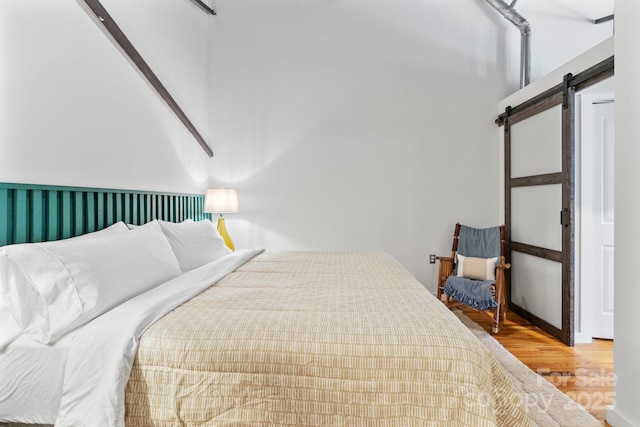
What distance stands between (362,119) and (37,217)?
3.02m

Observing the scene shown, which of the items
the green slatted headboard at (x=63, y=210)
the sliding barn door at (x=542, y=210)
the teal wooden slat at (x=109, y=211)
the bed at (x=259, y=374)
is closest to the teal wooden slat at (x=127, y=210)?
the green slatted headboard at (x=63, y=210)

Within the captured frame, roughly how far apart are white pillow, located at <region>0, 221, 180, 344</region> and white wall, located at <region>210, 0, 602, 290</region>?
94.7 inches

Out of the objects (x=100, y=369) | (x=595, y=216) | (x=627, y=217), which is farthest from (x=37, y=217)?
(x=595, y=216)

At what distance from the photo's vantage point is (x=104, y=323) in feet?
4.14

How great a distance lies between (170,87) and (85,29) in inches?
42.9

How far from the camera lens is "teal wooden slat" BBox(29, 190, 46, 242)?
1608 millimetres

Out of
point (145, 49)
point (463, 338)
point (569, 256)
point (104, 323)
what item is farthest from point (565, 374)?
point (145, 49)

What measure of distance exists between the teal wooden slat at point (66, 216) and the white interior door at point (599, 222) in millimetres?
3391

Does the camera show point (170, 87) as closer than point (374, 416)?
No

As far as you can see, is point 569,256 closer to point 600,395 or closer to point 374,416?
point 600,395

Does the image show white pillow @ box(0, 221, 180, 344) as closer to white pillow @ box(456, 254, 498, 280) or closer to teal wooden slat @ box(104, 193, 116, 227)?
teal wooden slat @ box(104, 193, 116, 227)

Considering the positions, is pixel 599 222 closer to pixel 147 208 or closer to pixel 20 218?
pixel 147 208

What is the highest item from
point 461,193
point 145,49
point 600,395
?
point 145,49

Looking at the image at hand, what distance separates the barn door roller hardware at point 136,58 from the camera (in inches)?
82.5
